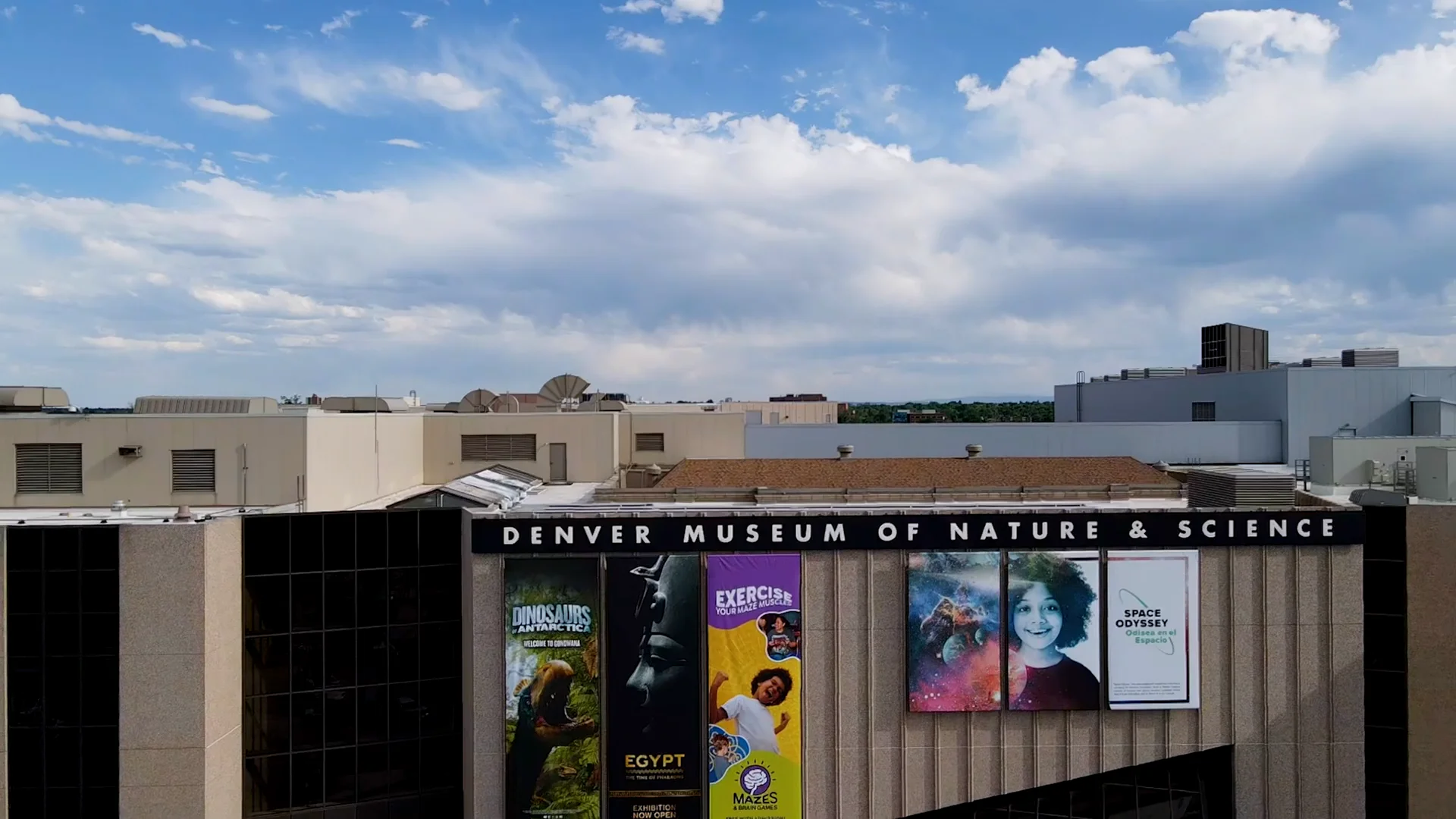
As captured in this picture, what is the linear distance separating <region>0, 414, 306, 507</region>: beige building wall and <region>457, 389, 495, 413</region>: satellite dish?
1866 centimetres

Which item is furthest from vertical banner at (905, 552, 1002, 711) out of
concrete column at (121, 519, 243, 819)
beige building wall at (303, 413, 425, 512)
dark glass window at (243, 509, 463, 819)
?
beige building wall at (303, 413, 425, 512)

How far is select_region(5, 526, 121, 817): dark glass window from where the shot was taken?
901 inches

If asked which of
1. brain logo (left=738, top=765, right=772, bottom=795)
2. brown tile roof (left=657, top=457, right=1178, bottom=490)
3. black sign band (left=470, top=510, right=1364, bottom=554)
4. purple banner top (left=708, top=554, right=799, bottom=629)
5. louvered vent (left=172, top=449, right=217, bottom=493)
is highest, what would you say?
louvered vent (left=172, top=449, right=217, bottom=493)

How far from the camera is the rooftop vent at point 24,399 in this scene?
3169cm

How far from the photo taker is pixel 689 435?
4581 cm

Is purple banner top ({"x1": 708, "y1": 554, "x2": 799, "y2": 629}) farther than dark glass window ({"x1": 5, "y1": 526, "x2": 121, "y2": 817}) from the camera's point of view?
Yes

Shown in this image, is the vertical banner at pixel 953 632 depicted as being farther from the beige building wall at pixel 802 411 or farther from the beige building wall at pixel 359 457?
the beige building wall at pixel 802 411

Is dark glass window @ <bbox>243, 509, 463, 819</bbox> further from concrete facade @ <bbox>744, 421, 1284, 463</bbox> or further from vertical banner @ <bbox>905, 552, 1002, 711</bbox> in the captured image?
concrete facade @ <bbox>744, 421, 1284, 463</bbox>

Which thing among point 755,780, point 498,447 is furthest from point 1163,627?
point 498,447

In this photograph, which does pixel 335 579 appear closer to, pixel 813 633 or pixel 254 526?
pixel 254 526

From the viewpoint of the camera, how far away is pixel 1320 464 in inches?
1196

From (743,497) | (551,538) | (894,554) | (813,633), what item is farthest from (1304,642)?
(551,538)

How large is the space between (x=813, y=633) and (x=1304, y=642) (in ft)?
42.5

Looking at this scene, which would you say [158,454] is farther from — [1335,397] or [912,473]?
[1335,397]
